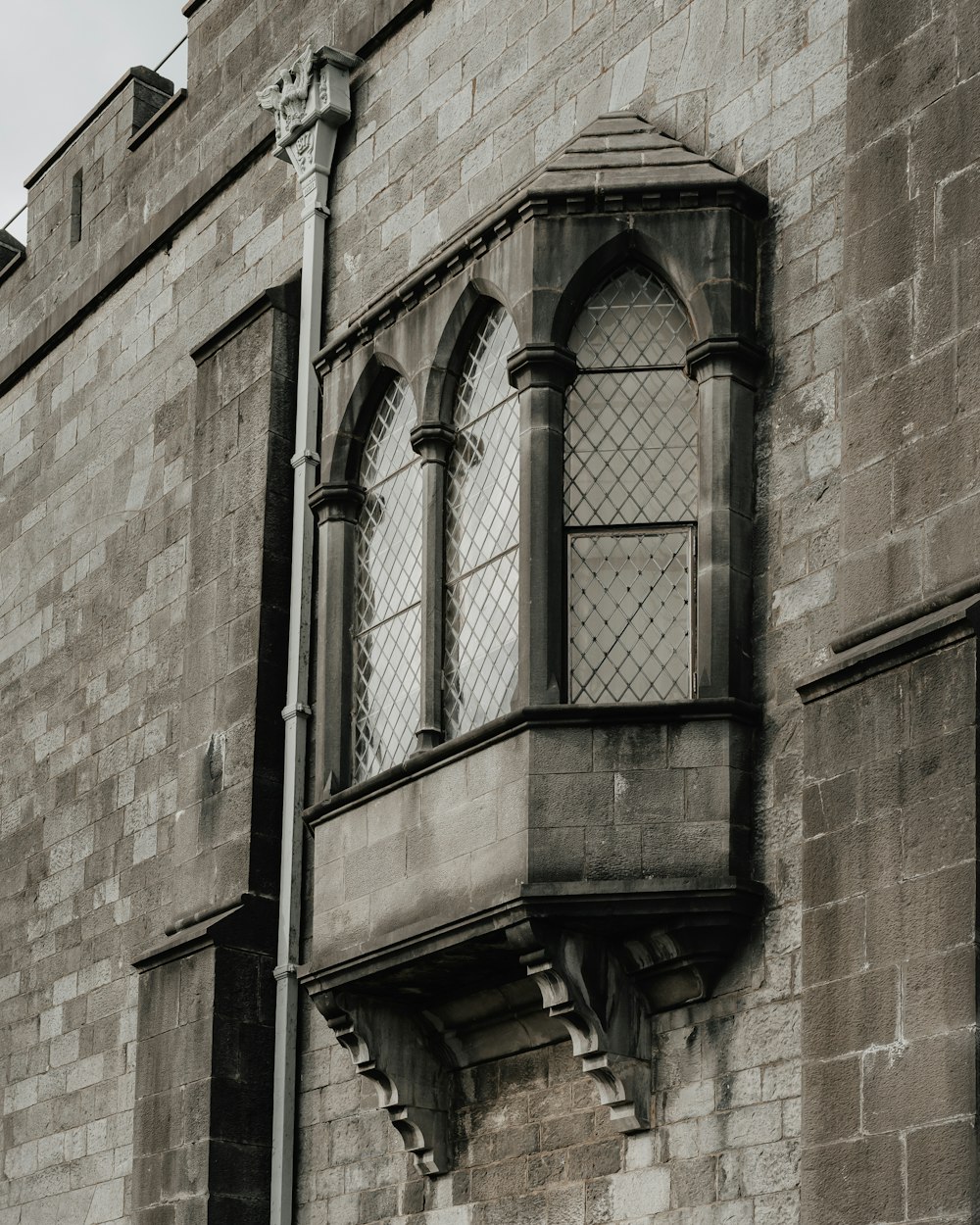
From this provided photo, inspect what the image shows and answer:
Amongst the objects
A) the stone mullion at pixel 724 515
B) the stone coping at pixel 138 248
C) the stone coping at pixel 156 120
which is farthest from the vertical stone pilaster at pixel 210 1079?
the stone coping at pixel 156 120

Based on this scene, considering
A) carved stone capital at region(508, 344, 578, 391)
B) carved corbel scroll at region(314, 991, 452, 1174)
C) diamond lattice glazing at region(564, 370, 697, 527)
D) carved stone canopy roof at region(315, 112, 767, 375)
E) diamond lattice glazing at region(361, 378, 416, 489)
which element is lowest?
carved corbel scroll at region(314, 991, 452, 1174)

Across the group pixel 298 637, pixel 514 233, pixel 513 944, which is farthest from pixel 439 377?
pixel 513 944

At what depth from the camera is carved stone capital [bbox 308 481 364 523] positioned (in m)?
13.0

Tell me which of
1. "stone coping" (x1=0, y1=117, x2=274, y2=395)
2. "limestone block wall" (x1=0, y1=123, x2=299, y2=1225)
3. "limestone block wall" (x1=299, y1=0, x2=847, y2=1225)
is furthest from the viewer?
"stone coping" (x1=0, y1=117, x2=274, y2=395)

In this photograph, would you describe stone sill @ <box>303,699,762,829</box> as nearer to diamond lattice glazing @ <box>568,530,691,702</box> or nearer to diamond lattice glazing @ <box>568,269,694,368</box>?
diamond lattice glazing @ <box>568,530,691,702</box>

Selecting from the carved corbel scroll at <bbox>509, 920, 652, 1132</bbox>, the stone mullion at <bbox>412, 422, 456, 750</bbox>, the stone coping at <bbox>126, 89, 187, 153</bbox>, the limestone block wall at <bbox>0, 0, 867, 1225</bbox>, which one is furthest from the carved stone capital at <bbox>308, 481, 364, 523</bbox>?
the stone coping at <bbox>126, 89, 187, 153</bbox>

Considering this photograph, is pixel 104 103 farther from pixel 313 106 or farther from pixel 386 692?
pixel 386 692

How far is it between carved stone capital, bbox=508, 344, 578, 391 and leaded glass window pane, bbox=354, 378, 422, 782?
1252mm

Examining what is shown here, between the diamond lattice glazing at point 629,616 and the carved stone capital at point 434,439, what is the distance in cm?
126

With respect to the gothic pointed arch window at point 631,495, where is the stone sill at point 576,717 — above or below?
below

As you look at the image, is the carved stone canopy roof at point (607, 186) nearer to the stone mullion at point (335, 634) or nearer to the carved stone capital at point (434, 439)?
the carved stone capital at point (434, 439)

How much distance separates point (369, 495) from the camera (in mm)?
13047

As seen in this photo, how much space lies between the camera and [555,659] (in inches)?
436

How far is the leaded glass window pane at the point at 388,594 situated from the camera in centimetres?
1234
